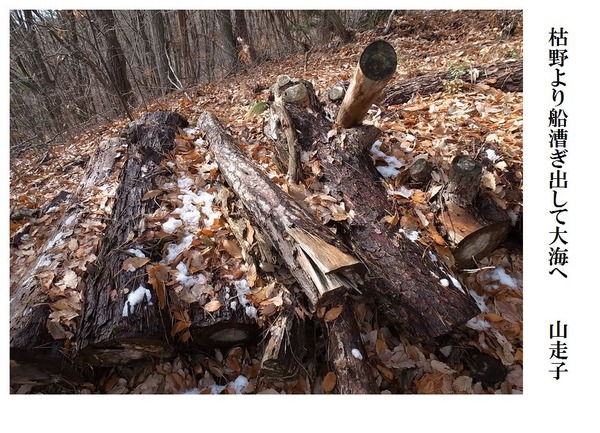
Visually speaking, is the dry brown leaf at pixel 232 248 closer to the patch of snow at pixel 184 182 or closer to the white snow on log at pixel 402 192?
the patch of snow at pixel 184 182

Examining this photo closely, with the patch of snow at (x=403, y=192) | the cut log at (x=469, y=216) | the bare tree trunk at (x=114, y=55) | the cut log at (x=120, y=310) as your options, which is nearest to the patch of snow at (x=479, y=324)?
the cut log at (x=469, y=216)

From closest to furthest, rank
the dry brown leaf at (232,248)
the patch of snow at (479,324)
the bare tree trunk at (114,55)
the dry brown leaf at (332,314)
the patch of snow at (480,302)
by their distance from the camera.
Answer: the dry brown leaf at (332,314) < the patch of snow at (479,324) < the patch of snow at (480,302) < the dry brown leaf at (232,248) < the bare tree trunk at (114,55)

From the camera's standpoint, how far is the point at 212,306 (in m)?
1.88

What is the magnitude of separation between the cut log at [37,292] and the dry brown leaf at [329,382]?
1.44 meters

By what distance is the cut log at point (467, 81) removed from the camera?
3820mm

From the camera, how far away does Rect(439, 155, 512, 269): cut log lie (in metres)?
2.13

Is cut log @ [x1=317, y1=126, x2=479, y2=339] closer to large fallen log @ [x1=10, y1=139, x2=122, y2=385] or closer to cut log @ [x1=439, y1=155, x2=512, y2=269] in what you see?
cut log @ [x1=439, y1=155, x2=512, y2=269]

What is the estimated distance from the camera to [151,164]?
289 centimetres

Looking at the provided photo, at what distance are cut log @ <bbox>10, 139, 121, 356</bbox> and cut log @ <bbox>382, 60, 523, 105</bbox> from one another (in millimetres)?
3525

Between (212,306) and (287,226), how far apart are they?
64 cm

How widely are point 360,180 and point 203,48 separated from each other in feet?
25.5
